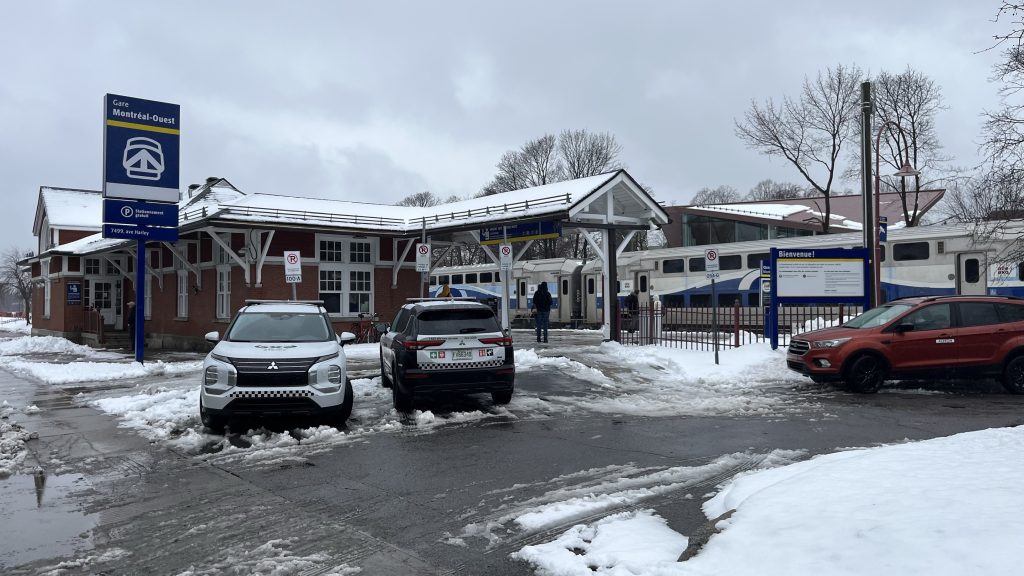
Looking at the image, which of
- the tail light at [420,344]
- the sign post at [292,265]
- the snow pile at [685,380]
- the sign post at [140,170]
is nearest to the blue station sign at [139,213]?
the sign post at [140,170]

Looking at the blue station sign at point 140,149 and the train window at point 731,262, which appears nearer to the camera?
the blue station sign at point 140,149

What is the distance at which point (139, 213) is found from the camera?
58.4 ft

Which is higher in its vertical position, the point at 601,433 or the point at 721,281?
the point at 721,281

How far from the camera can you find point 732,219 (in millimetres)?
47938

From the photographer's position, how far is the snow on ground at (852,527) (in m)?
3.69

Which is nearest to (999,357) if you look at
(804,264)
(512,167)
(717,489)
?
(804,264)

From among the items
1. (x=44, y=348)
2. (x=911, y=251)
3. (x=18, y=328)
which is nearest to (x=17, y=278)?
(x=18, y=328)

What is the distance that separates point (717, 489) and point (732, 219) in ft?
144

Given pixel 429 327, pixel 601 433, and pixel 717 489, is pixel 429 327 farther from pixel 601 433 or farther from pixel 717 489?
pixel 717 489

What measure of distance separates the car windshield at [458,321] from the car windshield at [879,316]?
23.6 ft

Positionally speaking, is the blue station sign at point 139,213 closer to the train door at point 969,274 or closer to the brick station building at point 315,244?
the brick station building at point 315,244

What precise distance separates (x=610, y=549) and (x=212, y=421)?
670cm

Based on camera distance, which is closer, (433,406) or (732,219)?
(433,406)

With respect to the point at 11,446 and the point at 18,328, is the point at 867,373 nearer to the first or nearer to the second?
the point at 11,446
